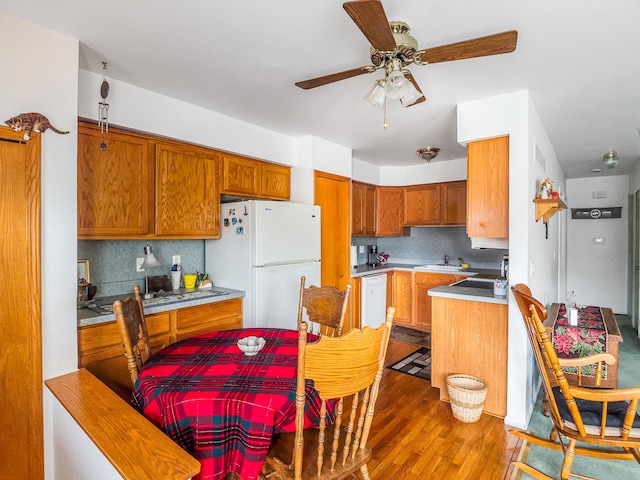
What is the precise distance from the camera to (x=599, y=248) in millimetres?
5812

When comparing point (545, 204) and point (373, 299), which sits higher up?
point (545, 204)

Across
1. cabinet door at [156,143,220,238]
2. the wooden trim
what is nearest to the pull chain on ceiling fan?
cabinet door at [156,143,220,238]

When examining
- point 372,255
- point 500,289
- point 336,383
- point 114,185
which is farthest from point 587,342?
point 114,185

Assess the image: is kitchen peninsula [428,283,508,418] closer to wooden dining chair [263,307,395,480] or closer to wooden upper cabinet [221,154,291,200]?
wooden dining chair [263,307,395,480]

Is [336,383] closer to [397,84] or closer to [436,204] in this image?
[397,84]

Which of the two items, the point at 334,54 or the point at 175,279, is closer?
the point at 334,54

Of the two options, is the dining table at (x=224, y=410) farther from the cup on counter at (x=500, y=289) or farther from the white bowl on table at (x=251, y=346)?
the cup on counter at (x=500, y=289)

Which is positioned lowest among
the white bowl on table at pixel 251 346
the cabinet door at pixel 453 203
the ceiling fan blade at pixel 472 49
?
the white bowl on table at pixel 251 346

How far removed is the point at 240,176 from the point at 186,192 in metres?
0.56

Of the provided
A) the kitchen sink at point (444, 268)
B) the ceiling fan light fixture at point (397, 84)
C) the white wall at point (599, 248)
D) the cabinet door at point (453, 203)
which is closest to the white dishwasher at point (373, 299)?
the kitchen sink at point (444, 268)

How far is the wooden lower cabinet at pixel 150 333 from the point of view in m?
2.10

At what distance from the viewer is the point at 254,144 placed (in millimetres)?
3270

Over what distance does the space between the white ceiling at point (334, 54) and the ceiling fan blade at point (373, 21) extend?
0.26m

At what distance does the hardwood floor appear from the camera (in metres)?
1.97
